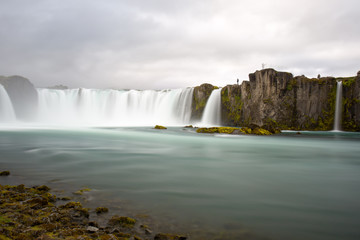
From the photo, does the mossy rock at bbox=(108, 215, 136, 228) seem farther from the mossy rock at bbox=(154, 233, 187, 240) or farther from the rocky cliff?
the rocky cliff

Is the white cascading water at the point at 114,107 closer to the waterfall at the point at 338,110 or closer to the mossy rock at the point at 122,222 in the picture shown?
the waterfall at the point at 338,110

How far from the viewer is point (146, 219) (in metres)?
4.43

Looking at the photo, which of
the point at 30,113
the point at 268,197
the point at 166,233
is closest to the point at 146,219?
the point at 166,233

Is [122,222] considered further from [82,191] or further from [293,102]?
[293,102]

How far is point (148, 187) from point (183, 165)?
12.9 feet

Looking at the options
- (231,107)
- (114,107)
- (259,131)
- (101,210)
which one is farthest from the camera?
(114,107)

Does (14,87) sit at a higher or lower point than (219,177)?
higher

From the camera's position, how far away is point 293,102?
52844 millimetres

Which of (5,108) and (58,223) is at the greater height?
(5,108)

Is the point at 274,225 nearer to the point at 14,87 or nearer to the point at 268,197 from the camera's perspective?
the point at 268,197

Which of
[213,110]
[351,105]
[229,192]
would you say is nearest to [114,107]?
[213,110]

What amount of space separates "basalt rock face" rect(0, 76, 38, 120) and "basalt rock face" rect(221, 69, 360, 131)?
182 ft

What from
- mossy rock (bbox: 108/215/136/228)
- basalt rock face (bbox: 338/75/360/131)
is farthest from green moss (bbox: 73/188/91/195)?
basalt rock face (bbox: 338/75/360/131)

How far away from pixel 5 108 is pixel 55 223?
67.4 metres
